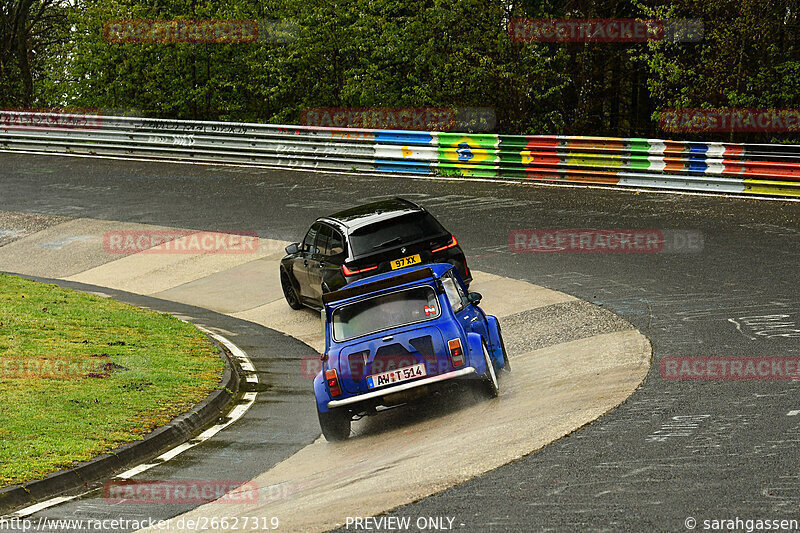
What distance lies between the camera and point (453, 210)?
21766 mm

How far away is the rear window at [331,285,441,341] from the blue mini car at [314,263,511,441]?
1 centimetres

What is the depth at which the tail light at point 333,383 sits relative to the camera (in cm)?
→ 1015

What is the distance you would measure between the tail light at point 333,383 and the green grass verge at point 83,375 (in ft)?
6.91

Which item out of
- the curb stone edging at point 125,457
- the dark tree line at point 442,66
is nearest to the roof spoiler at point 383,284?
the curb stone edging at point 125,457

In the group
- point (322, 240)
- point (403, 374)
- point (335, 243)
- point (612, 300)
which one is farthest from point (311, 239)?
point (403, 374)

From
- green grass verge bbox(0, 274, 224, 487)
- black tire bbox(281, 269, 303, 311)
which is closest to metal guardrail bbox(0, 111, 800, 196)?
black tire bbox(281, 269, 303, 311)

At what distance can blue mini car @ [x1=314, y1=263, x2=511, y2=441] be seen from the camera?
10.0 m

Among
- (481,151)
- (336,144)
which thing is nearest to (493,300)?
(481,151)

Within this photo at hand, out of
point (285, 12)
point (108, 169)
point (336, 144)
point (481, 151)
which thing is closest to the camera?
point (481, 151)

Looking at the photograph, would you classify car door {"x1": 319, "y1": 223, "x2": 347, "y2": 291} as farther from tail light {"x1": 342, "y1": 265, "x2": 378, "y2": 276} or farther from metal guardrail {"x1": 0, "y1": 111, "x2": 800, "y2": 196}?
metal guardrail {"x1": 0, "y1": 111, "x2": 800, "y2": 196}

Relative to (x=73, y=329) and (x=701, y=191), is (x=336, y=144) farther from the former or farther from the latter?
(x=73, y=329)

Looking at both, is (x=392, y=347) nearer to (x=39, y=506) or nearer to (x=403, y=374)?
(x=403, y=374)

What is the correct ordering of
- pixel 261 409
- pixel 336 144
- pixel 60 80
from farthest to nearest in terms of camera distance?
1. pixel 60 80
2. pixel 336 144
3. pixel 261 409

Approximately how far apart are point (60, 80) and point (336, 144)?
13042 mm
